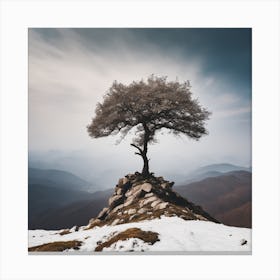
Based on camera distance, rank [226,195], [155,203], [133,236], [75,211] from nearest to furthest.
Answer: [133,236], [155,203], [226,195], [75,211]

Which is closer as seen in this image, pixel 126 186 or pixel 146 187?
pixel 146 187

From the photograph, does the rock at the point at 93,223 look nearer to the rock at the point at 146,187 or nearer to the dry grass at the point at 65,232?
the dry grass at the point at 65,232

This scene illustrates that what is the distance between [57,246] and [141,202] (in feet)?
8.59

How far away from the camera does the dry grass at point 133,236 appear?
8164 millimetres

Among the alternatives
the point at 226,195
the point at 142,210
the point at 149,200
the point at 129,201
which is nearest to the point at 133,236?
the point at 142,210

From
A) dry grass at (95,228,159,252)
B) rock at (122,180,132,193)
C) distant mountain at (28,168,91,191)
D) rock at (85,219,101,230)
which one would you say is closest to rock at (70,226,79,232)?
rock at (85,219,101,230)

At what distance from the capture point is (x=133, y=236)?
8.18 m

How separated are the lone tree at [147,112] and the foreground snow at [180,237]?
2038mm

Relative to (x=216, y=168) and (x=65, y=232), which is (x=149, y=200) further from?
(x=65, y=232)

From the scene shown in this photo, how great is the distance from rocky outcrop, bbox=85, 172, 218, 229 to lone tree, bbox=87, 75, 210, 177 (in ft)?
1.40
